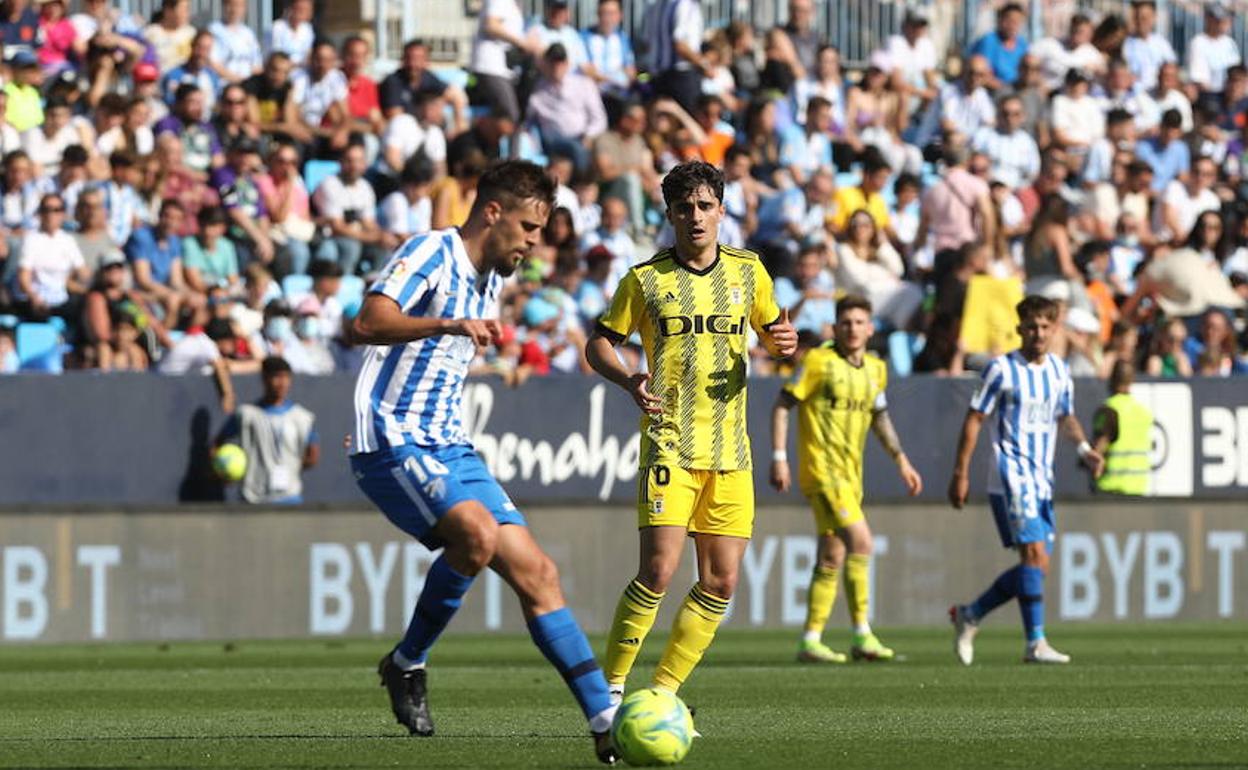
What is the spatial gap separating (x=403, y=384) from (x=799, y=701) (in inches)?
141

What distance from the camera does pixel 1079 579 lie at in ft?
70.8

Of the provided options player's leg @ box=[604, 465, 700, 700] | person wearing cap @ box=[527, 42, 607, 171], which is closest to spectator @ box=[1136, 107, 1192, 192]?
person wearing cap @ box=[527, 42, 607, 171]

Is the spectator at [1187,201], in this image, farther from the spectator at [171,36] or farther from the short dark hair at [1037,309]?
the short dark hair at [1037,309]

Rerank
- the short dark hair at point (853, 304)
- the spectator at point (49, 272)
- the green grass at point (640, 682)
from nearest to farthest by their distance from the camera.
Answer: the green grass at point (640, 682) → the short dark hair at point (853, 304) → the spectator at point (49, 272)

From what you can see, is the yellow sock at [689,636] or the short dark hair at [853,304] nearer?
the yellow sock at [689,636]

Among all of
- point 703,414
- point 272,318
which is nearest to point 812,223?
point 272,318

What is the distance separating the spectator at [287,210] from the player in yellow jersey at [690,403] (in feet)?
36.5

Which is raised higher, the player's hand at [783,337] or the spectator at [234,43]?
the spectator at [234,43]

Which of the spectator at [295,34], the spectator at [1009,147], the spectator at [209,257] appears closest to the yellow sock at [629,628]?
the spectator at [209,257]

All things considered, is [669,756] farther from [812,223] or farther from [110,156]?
[812,223]

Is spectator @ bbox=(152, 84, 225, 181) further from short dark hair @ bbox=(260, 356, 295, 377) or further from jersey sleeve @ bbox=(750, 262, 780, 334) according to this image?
jersey sleeve @ bbox=(750, 262, 780, 334)

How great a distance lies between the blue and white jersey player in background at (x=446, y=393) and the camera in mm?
9156

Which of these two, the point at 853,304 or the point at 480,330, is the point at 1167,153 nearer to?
the point at 853,304

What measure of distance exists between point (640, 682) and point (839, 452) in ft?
9.42
